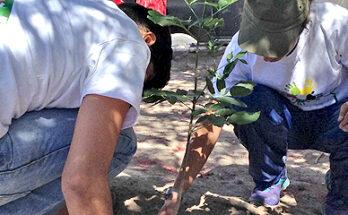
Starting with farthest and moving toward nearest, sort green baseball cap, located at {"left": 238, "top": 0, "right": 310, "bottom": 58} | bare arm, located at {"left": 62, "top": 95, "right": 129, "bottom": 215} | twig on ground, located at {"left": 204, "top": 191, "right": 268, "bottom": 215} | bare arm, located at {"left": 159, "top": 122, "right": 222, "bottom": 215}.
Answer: twig on ground, located at {"left": 204, "top": 191, "right": 268, "bottom": 215} < bare arm, located at {"left": 159, "top": 122, "right": 222, "bottom": 215} < green baseball cap, located at {"left": 238, "top": 0, "right": 310, "bottom": 58} < bare arm, located at {"left": 62, "top": 95, "right": 129, "bottom": 215}

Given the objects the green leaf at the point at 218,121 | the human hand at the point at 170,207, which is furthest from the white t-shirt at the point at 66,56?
the human hand at the point at 170,207

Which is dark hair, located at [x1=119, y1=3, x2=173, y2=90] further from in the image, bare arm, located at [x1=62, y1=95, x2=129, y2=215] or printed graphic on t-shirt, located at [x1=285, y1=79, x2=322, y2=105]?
printed graphic on t-shirt, located at [x1=285, y1=79, x2=322, y2=105]

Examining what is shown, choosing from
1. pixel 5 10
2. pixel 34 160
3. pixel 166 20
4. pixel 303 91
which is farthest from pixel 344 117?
pixel 5 10

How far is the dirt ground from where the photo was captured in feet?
7.65

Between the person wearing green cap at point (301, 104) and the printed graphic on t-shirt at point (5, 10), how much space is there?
2.89 feet

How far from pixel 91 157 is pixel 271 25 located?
0.83m

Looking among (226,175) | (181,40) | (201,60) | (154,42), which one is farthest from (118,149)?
(181,40)

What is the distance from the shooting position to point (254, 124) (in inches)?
87.7

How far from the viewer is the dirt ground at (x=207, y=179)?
7.65ft

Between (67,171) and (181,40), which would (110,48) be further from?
(181,40)

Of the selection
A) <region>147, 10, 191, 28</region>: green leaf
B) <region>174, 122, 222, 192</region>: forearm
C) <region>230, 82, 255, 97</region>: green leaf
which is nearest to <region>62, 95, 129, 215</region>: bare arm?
<region>147, 10, 191, 28</region>: green leaf

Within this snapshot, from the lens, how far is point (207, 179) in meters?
2.63

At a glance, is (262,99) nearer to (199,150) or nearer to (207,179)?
(199,150)

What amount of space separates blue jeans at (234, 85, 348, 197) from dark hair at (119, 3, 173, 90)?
18.8 inches
